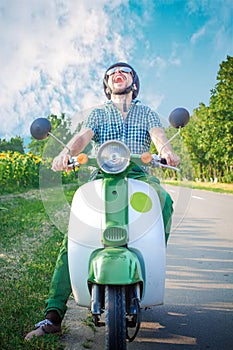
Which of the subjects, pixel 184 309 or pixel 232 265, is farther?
pixel 232 265

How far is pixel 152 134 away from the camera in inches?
106

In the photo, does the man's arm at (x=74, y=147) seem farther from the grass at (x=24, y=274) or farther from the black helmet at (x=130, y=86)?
the black helmet at (x=130, y=86)

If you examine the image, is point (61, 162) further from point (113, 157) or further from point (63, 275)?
point (63, 275)

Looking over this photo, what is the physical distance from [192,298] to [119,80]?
184 centimetres

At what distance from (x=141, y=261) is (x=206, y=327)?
36.9 inches

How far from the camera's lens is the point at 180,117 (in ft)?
7.80

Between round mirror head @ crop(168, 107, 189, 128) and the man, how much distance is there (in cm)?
23

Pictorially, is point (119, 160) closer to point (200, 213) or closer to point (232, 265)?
point (232, 265)

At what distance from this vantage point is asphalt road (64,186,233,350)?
8.46ft

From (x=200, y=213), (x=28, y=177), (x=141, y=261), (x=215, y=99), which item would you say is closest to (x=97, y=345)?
(x=141, y=261)

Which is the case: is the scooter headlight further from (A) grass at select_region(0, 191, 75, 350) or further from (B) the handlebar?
(A) grass at select_region(0, 191, 75, 350)

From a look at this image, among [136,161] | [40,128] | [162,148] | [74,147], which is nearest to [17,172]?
[74,147]

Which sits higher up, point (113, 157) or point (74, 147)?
point (74, 147)

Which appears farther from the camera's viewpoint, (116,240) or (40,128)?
(40,128)
